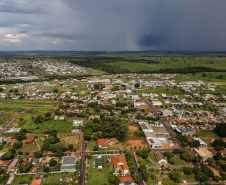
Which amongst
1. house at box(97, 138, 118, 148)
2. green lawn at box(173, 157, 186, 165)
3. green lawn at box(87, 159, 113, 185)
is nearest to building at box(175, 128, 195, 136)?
green lawn at box(173, 157, 186, 165)

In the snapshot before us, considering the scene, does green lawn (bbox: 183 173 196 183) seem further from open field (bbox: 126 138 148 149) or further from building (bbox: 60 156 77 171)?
building (bbox: 60 156 77 171)

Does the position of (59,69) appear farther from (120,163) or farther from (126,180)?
(126,180)

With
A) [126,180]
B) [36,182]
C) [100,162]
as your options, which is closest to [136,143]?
[100,162]

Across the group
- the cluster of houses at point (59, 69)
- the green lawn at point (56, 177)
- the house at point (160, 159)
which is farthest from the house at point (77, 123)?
the cluster of houses at point (59, 69)

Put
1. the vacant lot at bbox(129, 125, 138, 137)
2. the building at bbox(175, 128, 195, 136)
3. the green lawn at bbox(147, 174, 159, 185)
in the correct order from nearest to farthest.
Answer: the green lawn at bbox(147, 174, 159, 185) → the building at bbox(175, 128, 195, 136) → the vacant lot at bbox(129, 125, 138, 137)

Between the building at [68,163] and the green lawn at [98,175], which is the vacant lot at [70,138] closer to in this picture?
the building at [68,163]

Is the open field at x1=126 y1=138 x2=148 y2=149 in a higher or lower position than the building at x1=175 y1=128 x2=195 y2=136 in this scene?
lower
